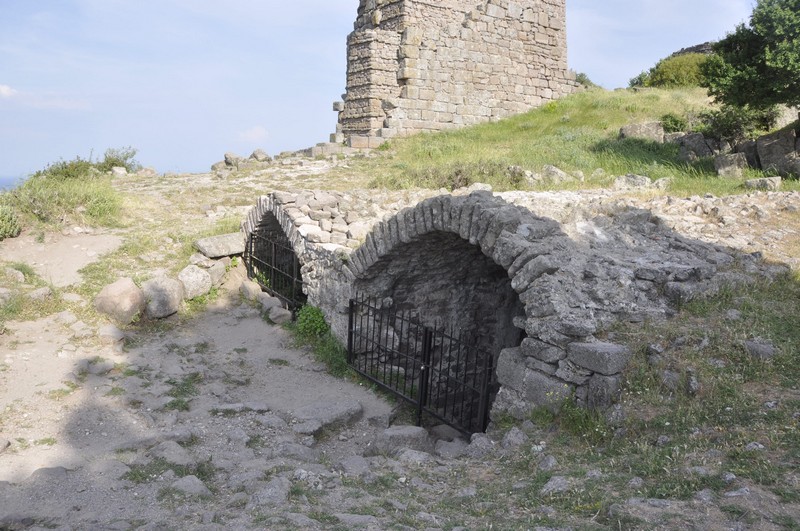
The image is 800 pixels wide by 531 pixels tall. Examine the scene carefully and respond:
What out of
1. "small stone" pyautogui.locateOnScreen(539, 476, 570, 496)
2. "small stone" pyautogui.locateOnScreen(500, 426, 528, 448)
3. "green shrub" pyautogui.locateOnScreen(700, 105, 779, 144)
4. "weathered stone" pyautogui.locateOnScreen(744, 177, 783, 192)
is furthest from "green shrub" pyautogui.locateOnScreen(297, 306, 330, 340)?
"green shrub" pyautogui.locateOnScreen(700, 105, 779, 144)

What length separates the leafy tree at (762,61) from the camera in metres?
11.2

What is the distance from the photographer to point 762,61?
11.9 m

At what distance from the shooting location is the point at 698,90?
21094 mm

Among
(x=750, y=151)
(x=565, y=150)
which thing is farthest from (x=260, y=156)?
(x=750, y=151)

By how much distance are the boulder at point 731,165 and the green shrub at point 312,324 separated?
7985mm

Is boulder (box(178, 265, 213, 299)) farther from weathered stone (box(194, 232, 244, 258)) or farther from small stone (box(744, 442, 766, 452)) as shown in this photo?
small stone (box(744, 442, 766, 452))

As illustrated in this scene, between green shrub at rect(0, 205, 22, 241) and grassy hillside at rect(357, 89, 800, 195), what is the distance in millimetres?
6433

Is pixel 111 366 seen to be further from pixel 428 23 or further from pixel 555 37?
pixel 555 37

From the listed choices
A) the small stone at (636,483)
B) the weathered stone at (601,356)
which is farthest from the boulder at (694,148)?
the small stone at (636,483)

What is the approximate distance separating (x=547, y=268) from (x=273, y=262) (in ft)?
18.9

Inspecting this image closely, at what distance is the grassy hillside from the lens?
39.4 ft

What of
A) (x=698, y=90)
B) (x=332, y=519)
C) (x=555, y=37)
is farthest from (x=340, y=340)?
(x=698, y=90)

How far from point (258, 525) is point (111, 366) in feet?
16.5

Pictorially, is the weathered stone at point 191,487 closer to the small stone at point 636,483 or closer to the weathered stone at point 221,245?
the small stone at point 636,483
